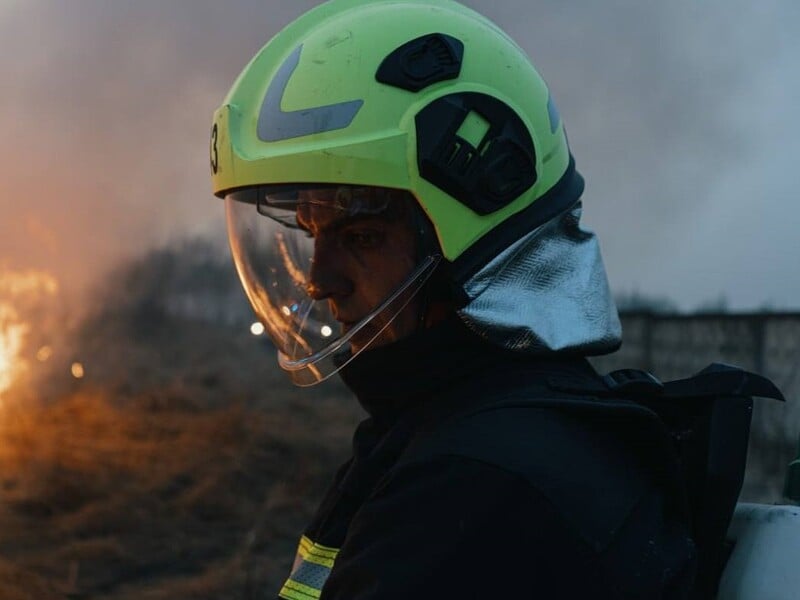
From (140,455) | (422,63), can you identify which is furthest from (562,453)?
(140,455)

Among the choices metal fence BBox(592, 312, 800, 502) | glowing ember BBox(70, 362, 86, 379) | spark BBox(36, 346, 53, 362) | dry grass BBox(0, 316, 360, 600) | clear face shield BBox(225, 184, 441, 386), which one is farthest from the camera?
glowing ember BBox(70, 362, 86, 379)

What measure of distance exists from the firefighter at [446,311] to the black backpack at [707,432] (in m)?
0.06

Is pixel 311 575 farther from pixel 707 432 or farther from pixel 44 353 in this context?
pixel 44 353

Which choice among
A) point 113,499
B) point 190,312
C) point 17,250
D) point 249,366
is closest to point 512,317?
point 113,499

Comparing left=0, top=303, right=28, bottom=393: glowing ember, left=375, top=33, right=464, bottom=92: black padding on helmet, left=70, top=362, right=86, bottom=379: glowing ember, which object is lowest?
left=70, top=362, right=86, bottom=379: glowing ember

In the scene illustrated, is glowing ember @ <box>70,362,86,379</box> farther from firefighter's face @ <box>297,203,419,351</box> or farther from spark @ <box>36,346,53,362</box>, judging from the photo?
firefighter's face @ <box>297,203,419,351</box>

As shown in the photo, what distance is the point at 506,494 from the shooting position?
128 centimetres

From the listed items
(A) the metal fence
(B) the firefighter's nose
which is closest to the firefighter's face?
(B) the firefighter's nose

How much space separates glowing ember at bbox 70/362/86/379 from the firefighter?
41.3 feet

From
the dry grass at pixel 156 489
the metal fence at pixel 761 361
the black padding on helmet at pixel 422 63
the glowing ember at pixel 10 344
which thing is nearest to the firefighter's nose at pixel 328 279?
the black padding on helmet at pixel 422 63

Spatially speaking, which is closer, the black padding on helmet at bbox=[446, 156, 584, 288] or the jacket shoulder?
the jacket shoulder

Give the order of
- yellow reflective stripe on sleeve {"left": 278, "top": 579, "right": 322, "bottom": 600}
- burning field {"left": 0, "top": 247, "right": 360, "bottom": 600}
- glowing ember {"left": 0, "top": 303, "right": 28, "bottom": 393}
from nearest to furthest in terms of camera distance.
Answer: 1. yellow reflective stripe on sleeve {"left": 278, "top": 579, "right": 322, "bottom": 600}
2. burning field {"left": 0, "top": 247, "right": 360, "bottom": 600}
3. glowing ember {"left": 0, "top": 303, "right": 28, "bottom": 393}

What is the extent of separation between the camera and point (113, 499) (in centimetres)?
797

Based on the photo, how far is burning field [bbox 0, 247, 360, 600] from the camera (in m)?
6.51
